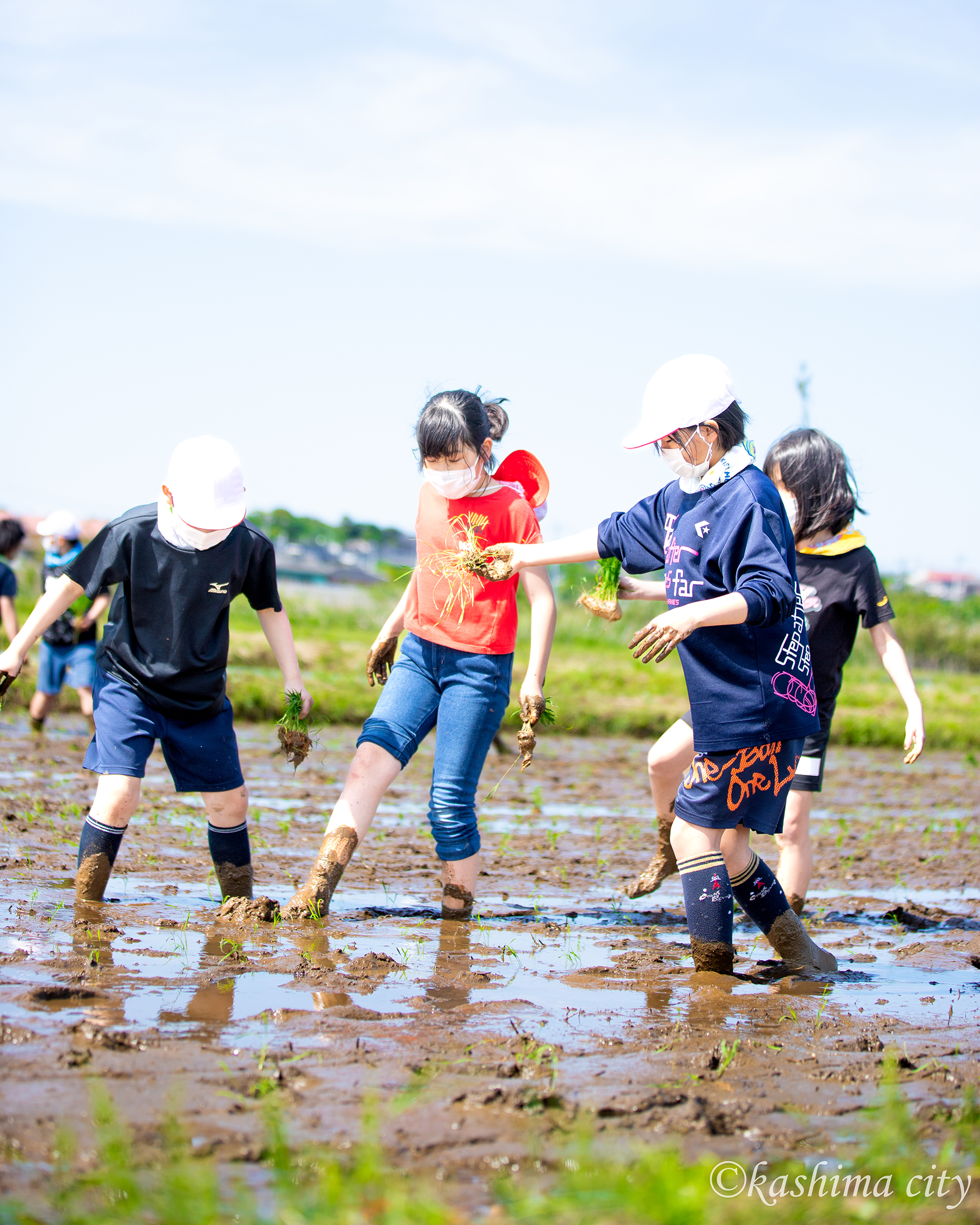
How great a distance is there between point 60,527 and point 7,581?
0.77 metres

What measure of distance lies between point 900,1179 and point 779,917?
7.38ft

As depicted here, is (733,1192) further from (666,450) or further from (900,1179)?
(666,450)

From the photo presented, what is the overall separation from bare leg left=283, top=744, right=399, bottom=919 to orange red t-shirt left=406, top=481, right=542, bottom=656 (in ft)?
1.78

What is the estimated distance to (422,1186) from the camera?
239 cm

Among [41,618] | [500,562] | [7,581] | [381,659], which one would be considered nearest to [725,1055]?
[500,562]

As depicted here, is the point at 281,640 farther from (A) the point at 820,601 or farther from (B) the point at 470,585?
(A) the point at 820,601

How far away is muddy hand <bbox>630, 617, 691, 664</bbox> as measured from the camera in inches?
149

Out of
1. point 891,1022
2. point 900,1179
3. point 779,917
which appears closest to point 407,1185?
point 900,1179

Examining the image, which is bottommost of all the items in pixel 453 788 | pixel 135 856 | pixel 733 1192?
pixel 135 856

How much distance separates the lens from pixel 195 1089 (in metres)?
2.92

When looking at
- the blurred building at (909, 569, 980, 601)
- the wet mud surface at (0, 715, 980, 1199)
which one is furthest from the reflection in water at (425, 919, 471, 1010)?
the blurred building at (909, 569, 980, 601)

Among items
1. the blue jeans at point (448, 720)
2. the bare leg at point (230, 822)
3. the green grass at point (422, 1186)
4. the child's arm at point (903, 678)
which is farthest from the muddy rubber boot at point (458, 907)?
the green grass at point (422, 1186)

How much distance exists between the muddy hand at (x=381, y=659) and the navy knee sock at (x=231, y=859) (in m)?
0.88

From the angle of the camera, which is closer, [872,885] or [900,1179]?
[900,1179]
